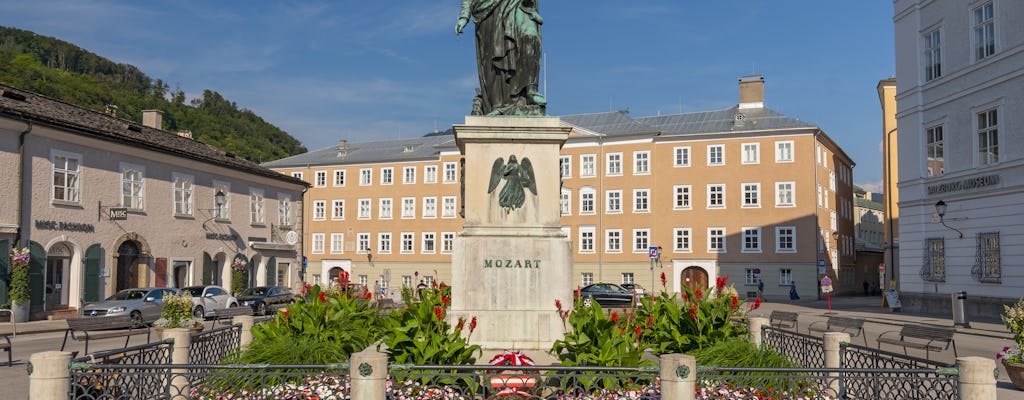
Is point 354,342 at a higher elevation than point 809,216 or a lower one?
lower

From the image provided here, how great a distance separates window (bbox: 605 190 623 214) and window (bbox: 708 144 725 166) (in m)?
6.62

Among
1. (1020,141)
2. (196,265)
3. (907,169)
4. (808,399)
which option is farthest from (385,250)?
(808,399)

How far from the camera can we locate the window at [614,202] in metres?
57.0

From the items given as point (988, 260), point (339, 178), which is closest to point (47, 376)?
point (988, 260)

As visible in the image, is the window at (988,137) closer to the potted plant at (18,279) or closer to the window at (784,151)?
the window at (784,151)

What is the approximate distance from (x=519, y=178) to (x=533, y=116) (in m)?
0.92

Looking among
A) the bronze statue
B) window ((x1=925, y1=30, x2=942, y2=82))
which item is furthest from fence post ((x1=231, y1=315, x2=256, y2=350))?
window ((x1=925, y1=30, x2=942, y2=82))

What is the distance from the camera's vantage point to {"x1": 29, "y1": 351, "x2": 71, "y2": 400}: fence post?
22.7 ft

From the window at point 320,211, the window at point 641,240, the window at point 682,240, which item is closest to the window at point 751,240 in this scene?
the window at point 682,240

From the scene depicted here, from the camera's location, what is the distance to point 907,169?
104 ft

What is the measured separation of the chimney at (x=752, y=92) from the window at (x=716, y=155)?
541 centimetres

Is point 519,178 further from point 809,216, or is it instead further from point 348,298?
point 809,216

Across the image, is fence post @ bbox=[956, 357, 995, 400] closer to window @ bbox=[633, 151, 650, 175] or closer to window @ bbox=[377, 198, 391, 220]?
window @ bbox=[633, 151, 650, 175]

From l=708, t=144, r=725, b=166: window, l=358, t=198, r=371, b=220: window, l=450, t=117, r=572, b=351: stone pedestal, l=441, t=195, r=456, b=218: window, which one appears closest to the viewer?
l=450, t=117, r=572, b=351: stone pedestal
